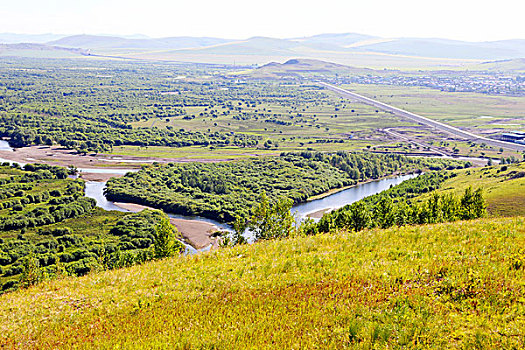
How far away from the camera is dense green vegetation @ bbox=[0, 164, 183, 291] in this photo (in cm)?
7856

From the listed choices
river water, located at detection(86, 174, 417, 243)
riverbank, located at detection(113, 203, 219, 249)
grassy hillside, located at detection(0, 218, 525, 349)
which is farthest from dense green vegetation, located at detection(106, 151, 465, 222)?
grassy hillside, located at detection(0, 218, 525, 349)

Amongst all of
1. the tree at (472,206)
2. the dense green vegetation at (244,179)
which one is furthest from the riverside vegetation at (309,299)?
the dense green vegetation at (244,179)

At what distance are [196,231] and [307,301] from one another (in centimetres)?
9167

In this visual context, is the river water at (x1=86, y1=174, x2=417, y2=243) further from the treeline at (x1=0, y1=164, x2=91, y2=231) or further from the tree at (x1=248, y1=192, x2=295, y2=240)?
the tree at (x1=248, y1=192, x2=295, y2=240)

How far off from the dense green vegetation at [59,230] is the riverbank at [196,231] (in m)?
5.37

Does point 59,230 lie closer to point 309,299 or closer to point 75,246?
point 75,246

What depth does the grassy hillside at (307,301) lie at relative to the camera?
1424 centimetres

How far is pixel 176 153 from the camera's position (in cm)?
19238

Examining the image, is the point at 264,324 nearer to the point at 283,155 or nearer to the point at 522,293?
the point at 522,293

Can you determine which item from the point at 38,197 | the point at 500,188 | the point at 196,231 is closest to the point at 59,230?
the point at 38,197

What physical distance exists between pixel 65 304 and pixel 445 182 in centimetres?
13906

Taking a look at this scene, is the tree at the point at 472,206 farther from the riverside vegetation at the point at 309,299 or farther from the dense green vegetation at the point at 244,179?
the dense green vegetation at the point at 244,179

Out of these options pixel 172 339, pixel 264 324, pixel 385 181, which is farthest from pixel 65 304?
pixel 385 181

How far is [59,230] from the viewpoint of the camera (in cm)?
9994
